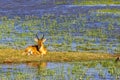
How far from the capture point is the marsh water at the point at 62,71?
61.0ft

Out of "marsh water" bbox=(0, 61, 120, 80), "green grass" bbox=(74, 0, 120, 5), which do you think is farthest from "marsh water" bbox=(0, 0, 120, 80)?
"green grass" bbox=(74, 0, 120, 5)

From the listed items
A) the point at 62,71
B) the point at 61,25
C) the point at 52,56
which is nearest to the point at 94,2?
the point at 61,25

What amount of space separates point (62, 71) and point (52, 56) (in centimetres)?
315

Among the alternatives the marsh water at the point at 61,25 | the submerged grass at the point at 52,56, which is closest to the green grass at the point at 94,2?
the marsh water at the point at 61,25

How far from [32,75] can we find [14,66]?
2289mm

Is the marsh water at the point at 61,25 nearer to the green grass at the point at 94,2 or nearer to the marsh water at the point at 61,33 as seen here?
the marsh water at the point at 61,33

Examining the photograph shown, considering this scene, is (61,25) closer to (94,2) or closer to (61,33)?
(61,33)

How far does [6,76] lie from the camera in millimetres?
18609

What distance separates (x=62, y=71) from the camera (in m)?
20.0

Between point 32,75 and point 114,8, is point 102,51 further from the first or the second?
point 114,8

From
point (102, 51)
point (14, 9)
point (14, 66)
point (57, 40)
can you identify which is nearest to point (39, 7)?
point (14, 9)

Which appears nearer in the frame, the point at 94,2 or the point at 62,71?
the point at 62,71

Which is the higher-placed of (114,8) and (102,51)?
(102,51)

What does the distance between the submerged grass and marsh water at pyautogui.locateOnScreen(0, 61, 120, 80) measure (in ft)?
2.05
